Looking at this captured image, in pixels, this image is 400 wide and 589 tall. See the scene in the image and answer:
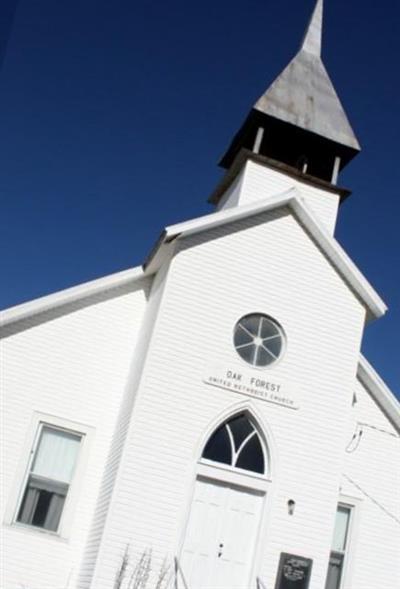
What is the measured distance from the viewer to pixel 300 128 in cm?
1791

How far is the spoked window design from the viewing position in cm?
1298

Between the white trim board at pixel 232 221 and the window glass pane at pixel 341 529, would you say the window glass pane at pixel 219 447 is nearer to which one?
the window glass pane at pixel 341 529

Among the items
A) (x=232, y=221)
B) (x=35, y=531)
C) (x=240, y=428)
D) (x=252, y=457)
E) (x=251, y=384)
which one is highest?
(x=232, y=221)

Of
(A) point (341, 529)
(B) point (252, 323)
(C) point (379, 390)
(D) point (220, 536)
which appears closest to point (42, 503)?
(D) point (220, 536)

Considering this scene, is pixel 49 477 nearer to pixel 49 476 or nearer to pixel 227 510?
pixel 49 476

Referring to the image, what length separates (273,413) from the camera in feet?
43.4

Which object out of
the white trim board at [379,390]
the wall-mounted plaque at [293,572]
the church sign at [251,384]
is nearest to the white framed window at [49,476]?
the church sign at [251,384]

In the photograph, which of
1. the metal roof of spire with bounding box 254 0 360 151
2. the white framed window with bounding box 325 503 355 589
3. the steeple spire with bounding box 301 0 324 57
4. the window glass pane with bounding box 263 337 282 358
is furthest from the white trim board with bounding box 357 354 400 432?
the steeple spire with bounding box 301 0 324 57

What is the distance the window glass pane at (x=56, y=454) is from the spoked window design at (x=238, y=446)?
8.34 ft

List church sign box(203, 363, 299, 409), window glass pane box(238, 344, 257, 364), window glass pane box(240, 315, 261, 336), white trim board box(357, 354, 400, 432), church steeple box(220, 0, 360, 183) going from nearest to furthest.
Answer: church sign box(203, 363, 299, 409), window glass pane box(238, 344, 257, 364), window glass pane box(240, 315, 261, 336), white trim board box(357, 354, 400, 432), church steeple box(220, 0, 360, 183)

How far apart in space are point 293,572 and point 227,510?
1.49 metres

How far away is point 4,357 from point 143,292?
3102mm

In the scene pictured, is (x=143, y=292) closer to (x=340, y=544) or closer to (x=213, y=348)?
(x=213, y=348)

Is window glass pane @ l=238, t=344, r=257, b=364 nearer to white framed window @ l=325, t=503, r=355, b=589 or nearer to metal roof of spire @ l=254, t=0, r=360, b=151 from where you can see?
white framed window @ l=325, t=503, r=355, b=589
